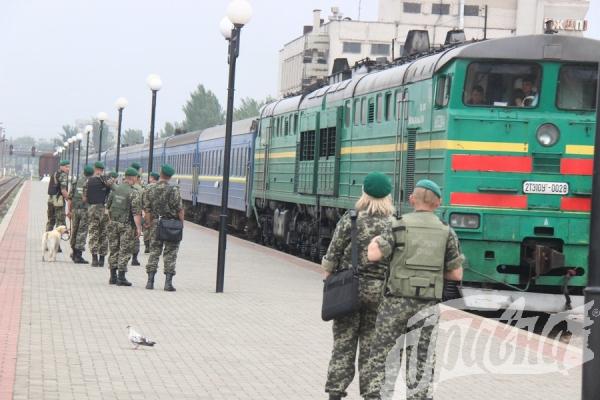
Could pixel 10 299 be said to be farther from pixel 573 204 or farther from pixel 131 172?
pixel 573 204

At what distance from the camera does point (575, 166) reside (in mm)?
17094

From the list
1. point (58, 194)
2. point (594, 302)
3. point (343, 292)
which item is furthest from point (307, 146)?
point (594, 302)

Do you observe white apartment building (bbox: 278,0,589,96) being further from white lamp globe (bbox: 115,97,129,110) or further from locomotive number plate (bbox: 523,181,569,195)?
locomotive number plate (bbox: 523,181,569,195)

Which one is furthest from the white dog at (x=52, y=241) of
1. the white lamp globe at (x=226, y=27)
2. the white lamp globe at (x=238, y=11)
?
the white lamp globe at (x=238, y=11)

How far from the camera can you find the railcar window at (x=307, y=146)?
2655 cm

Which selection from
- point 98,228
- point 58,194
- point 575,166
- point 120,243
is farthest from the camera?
point 58,194

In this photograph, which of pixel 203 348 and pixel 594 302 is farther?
pixel 203 348

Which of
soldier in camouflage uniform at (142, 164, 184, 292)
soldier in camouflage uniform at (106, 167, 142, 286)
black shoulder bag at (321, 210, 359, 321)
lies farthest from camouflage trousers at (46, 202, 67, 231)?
black shoulder bag at (321, 210, 359, 321)

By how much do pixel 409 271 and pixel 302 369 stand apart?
3.25 m

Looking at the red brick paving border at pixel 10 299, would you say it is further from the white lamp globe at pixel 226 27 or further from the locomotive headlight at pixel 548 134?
the locomotive headlight at pixel 548 134

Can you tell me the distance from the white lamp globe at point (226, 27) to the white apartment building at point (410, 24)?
84.2 m

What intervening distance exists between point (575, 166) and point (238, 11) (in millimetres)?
5765

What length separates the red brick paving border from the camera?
1035 centimetres

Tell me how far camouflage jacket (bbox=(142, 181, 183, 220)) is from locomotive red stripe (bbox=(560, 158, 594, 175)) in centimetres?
540
